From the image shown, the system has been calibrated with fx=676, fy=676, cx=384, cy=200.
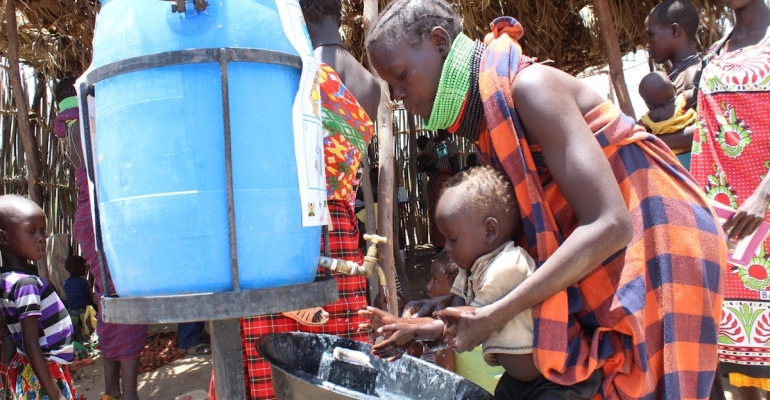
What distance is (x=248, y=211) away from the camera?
1.13 m

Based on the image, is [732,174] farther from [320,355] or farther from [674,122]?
[320,355]

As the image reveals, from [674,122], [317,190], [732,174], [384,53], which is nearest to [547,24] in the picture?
[674,122]

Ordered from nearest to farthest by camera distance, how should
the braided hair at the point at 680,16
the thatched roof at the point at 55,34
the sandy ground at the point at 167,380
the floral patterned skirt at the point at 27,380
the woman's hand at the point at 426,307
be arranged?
the woman's hand at the point at 426,307
the floral patterned skirt at the point at 27,380
the braided hair at the point at 680,16
the sandy ground at the point at 167,380
the thatched roof at the point at 55,34

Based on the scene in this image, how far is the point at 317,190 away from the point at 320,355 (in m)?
0.61

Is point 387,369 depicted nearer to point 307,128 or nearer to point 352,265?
point 352,265

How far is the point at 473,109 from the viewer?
1.45m

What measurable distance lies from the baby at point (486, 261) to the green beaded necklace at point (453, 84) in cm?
14

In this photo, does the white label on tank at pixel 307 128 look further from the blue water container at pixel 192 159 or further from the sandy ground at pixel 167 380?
the sandy ground at pixel 167 380

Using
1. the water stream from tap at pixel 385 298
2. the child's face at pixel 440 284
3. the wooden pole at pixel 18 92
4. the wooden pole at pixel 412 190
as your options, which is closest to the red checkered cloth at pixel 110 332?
the wooden pole at pixel 18 92

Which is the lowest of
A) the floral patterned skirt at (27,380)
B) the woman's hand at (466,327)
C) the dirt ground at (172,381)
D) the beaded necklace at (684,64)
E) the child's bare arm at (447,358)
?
the dirt ground at (172,381)

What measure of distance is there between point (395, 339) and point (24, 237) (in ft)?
7.07

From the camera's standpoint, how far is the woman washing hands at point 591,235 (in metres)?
1.31

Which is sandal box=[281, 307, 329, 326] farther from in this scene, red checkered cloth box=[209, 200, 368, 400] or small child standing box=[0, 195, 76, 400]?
small child standing box=[0, 195, 76, 400]

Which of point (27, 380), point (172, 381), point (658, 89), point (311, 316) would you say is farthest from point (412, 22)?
point (172, 381)
